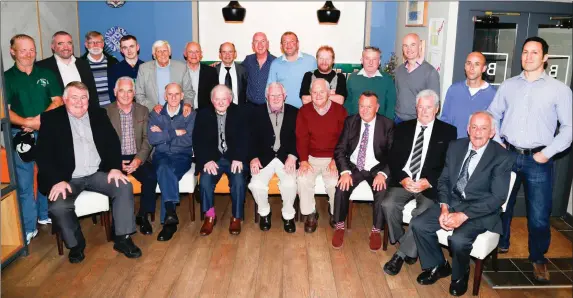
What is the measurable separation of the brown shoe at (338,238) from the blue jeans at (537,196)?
1.54 metres

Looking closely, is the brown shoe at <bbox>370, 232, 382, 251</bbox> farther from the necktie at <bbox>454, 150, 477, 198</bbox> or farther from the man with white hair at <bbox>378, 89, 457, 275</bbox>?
the necktie at <bbox>454, 150, 477, 198</bbox>

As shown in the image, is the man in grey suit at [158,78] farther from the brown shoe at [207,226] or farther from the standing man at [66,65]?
the brown shoe at [207,226]

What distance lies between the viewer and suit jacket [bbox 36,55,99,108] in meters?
5.04

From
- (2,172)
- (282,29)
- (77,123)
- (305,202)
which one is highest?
(282,29)

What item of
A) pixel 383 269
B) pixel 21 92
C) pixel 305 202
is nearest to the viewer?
pixel 383 269

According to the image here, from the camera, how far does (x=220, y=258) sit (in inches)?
167

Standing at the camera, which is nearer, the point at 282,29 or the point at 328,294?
the point at 328,294

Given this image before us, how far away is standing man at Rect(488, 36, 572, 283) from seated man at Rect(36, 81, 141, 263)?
3379mm

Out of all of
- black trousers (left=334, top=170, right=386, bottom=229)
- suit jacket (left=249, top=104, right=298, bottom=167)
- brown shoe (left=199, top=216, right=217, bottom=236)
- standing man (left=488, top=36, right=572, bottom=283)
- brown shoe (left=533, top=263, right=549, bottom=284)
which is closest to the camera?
standing man (left=488, top=36, right=572, bottom=283)

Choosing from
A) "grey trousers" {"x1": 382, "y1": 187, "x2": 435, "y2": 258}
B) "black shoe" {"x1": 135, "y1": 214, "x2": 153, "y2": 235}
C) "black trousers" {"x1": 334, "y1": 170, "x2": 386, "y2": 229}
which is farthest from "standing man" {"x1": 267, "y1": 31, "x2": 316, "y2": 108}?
"black shoe" {"x1": 135, "y1": 214, "x2": 153, "y2": 235}

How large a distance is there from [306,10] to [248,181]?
364cm

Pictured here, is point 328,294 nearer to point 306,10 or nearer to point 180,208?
point 180,208

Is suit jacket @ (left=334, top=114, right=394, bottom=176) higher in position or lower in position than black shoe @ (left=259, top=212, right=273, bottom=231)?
higher

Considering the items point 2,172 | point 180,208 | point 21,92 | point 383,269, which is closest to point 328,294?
point 383,269
